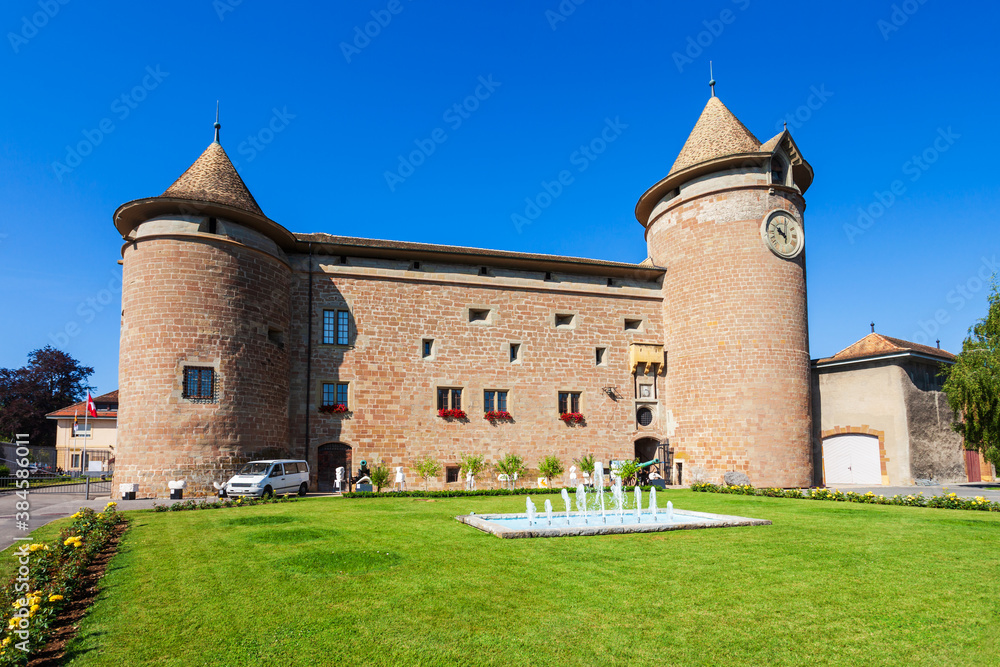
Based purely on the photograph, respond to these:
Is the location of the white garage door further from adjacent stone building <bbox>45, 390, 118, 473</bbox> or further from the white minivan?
adjacent stone building <bbox>45, 390, 118, 473</bbox>

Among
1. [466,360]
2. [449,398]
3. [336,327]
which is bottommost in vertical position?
[449,398]

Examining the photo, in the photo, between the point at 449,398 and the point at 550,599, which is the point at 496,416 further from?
the point at 550,599

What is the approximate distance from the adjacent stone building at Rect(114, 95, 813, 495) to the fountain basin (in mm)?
12910

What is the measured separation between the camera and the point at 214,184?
25531mm

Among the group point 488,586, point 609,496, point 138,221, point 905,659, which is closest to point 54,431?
point 138,221

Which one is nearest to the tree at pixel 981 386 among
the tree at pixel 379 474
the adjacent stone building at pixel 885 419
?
the adjacent stone building at pixel 885 419

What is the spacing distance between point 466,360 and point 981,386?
23.0 metres

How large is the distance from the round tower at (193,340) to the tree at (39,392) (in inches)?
1298

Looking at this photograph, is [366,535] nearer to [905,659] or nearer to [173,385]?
[905,659]

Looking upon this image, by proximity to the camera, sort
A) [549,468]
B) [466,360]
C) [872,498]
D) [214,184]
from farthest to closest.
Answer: [466,360] → [549,468] → [214,184] → [872,498]

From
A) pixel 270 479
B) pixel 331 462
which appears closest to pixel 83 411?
pixel 331 462

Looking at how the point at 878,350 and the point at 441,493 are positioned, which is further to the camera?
the point at 878,350

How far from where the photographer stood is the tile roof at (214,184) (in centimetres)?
2480

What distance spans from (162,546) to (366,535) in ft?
12.2
